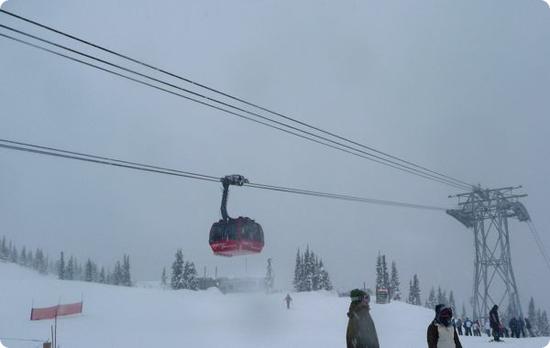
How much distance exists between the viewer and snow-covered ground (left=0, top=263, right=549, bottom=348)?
22.9 m

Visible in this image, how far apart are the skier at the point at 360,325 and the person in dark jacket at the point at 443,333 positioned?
1.04 metres

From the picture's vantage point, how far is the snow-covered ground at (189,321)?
22.9 m

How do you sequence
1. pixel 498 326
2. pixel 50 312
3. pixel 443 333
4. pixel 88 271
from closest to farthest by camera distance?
pixel 443 333 < pixel 498 326 < pixel 50 312 < pixel 88 271

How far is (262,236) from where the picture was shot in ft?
62.2

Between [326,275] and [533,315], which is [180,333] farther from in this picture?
[533,315]

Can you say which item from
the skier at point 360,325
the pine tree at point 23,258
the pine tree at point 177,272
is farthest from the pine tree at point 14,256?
the skier at point 360,325

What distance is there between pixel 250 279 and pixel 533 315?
79.1 meters

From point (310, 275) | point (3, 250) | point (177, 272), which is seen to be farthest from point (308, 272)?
point (3, 250)

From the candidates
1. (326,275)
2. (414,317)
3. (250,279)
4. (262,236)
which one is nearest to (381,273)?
(326,275)

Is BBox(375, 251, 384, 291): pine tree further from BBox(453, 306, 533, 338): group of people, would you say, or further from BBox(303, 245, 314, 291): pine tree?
BBox(453, 306, 533, 338): group of people

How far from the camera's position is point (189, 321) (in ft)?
125

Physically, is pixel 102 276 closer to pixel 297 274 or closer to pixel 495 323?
pixel 297 274

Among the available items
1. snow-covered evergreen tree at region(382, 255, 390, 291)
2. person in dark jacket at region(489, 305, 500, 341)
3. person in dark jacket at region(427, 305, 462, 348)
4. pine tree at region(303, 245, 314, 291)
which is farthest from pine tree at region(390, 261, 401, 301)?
person in dark jacket at region(427, 305, 462, 348)

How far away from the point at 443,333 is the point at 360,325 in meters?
1.50
